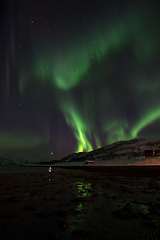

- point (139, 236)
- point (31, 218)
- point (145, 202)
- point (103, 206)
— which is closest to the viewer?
point (139, 236)

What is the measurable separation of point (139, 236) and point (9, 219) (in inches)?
210

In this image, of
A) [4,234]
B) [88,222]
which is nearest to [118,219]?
[88,222]

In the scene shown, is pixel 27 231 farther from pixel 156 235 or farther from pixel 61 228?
pixel 156 235

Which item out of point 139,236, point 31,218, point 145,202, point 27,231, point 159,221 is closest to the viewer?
point 139,236

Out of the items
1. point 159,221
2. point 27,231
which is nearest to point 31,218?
point 27,231

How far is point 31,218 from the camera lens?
21.5ft

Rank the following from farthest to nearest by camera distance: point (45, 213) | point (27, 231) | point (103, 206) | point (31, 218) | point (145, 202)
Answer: point (145, 202), point (103, 206), point (45, 213), point (31, 218), point (27, 231)

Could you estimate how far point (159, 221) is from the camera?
605 cm

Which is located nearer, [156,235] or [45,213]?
[156,235]

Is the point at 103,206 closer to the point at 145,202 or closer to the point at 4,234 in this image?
the point at 145,202

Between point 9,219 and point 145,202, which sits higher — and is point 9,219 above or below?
above

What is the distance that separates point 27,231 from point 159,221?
5.25 metres

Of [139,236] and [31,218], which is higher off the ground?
[31,218]

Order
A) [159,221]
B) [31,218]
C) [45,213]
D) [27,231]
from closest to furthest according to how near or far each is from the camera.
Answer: [27,231] < [159,221] < [31,218] < [45,213]
